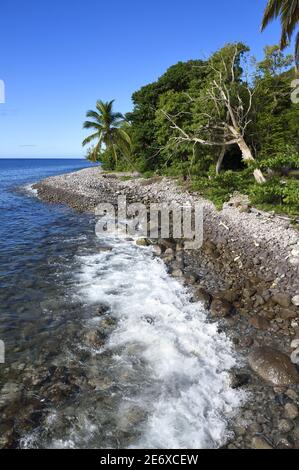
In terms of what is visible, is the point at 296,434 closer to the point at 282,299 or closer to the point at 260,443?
the point at 260,443

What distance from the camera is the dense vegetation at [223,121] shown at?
67.4 ft

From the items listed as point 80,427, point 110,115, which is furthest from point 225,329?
point 110,115

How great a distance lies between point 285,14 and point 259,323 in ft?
48.2

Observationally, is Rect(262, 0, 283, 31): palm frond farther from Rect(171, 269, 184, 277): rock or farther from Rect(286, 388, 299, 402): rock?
Rect(286, 388, 299, 402): rock

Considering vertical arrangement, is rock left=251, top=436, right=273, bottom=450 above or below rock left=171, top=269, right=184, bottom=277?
below

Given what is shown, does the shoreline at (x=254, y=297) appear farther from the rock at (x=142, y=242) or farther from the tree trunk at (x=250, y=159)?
the tree trunk at (x=250, y=159)

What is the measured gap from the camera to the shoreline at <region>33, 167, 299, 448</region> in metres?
5.65

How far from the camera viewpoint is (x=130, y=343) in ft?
25.8

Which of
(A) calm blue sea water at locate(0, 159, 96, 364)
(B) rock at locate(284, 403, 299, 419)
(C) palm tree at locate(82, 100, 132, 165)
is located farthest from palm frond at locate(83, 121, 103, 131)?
(B) rock at locate(284, 403, 299, 419)

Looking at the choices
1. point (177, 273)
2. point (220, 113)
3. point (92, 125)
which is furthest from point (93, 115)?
point (177, 273)

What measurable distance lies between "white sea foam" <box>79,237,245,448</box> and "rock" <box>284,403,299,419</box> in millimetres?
826

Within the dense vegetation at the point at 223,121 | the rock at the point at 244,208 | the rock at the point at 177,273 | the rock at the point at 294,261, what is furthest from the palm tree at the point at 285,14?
the rock at the point at 177,273

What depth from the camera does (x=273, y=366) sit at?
6660mm

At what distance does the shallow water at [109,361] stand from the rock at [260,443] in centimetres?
51
